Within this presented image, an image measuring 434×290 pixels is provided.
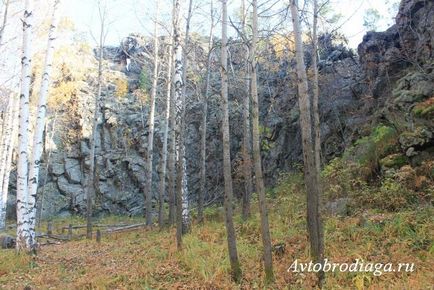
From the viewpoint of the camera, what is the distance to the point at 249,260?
7812mm

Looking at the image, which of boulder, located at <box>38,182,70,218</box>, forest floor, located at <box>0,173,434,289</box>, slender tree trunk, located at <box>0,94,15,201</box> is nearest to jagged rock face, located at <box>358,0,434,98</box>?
forest floor, located at <box>0,173,434,289</box>

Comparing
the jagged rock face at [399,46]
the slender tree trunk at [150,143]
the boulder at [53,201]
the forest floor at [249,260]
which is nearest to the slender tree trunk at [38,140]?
the forest floor at [249,260]

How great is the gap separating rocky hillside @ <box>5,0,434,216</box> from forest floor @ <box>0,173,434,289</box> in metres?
3.39

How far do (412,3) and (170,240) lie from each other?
15184 mm

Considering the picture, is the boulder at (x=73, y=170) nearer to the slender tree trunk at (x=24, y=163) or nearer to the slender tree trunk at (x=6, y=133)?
the slender tree trunk at (x=6, y=133)

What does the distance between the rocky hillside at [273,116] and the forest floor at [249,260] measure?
11.1ft

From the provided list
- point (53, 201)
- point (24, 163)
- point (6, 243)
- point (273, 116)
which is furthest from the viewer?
point (53, 201)

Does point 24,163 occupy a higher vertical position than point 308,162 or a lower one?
higher

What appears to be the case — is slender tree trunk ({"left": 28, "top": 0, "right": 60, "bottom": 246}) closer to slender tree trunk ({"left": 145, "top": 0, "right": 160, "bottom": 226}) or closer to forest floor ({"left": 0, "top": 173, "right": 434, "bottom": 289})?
forest floor ({"left": 0, "top": 173, "right": 434, "bottom": 289})

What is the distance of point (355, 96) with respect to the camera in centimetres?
2050

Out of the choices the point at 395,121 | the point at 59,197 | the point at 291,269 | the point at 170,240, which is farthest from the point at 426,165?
the point at 59,197

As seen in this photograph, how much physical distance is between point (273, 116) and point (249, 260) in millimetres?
17910

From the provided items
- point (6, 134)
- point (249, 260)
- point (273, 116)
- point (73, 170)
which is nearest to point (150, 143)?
point (6, 134)

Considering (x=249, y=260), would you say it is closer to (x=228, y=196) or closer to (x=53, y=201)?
(x=228, y=196)
